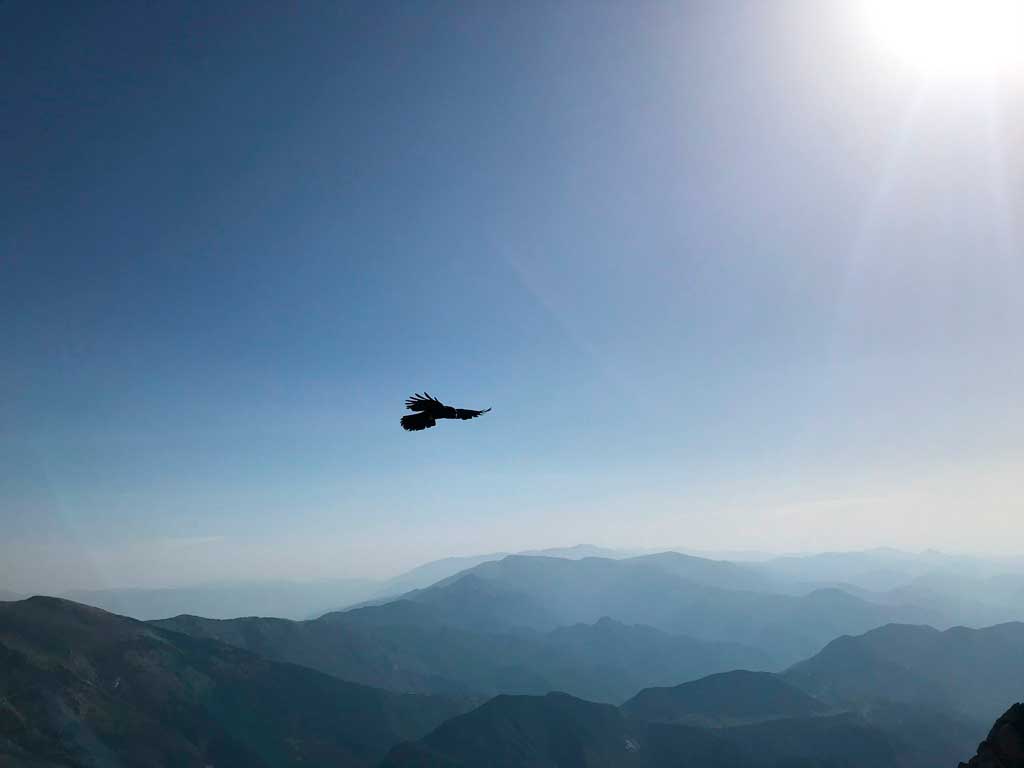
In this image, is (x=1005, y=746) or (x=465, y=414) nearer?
(x=465, y=414)

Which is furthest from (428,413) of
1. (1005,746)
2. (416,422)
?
(1005,746)

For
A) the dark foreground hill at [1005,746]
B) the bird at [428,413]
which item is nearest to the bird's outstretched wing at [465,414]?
the bird at [428,413]

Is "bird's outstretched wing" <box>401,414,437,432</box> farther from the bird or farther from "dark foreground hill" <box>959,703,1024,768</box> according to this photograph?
"dark foreground hill" <box>959,703,1024,768</box>

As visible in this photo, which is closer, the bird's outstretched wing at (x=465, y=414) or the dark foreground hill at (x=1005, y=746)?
the bird's outstretched wing at (x=465, y=414)

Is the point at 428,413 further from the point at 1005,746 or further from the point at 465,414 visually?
the point at 1005,746

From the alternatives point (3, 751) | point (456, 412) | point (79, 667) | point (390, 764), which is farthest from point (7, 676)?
point (456, 412)

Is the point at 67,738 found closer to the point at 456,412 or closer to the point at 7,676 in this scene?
the point at 7,676

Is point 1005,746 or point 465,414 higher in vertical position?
point 465,414

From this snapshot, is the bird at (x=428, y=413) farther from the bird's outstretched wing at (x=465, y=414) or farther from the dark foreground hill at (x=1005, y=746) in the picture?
the dark foreground hill at (x=1005, y=746)
